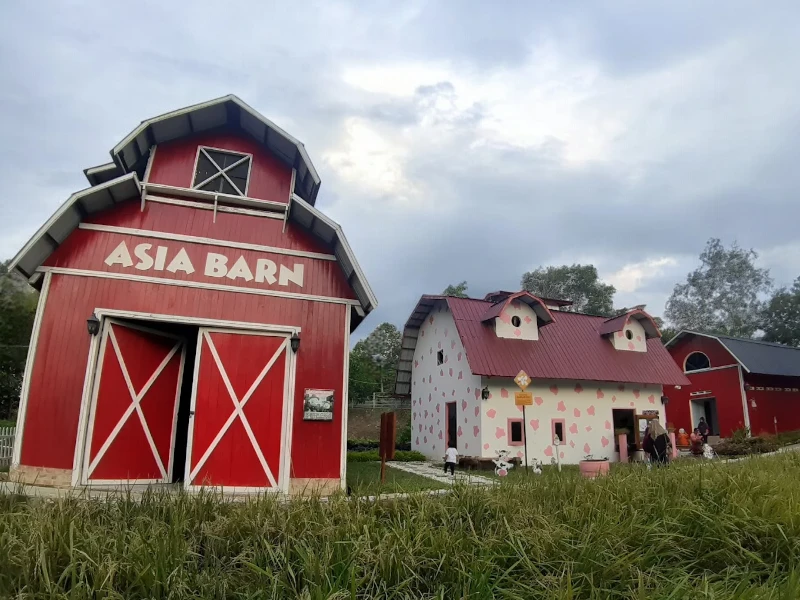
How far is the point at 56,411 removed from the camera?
28.6 feet

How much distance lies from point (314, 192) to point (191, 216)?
297 cm

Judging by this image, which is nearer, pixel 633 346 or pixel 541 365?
pixel 541 365

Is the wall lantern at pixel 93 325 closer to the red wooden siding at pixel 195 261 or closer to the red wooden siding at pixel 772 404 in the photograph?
the red wooden siding at pixel 195 261

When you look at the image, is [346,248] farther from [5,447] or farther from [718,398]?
[718,398]

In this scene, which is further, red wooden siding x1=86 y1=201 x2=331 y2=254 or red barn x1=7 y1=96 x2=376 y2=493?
red wooden siding x1=86 y1=201 x2=331 y2=254

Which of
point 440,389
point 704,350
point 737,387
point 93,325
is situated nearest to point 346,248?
point 93,325

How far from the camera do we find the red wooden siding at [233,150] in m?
10.4

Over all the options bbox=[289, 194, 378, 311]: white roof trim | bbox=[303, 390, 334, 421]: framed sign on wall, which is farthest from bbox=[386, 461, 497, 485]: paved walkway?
bbox=[289, 194, 378, 311]: white roof trim

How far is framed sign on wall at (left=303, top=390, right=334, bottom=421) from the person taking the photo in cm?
956

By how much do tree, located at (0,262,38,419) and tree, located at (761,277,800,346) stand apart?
53856 millimetres

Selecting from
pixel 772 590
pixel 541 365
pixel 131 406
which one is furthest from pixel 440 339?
pixel 772 590

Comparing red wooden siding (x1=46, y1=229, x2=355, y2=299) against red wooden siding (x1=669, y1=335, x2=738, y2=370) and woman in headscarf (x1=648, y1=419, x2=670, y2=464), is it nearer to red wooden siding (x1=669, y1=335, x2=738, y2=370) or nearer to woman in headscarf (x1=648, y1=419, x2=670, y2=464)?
woman in headscarf (x1=648, y1=419, x2=670, y2=464)

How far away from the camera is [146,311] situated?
9398 mm

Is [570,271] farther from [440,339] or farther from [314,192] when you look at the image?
[314,192]
